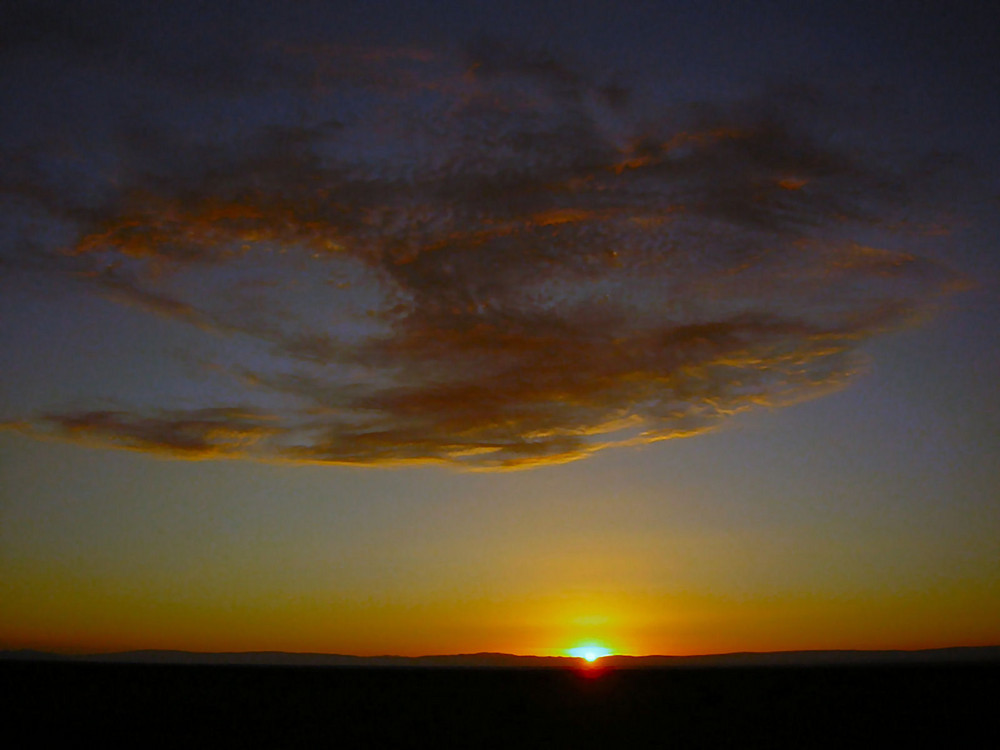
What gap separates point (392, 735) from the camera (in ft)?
89.9

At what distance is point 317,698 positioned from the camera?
148ft

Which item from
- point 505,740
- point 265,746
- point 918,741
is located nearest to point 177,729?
point 265,746

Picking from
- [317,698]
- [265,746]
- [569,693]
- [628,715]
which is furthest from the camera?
[569,693]

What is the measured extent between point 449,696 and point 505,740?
23.1 m

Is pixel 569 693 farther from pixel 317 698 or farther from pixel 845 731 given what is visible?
pixel 845 731

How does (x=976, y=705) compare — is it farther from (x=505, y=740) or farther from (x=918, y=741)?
(x=505, y=740)

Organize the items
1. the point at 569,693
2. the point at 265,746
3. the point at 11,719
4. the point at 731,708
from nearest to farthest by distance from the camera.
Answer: the point at 265,746 → the point at 11,719 → the point at 731,708 → the point at 569,693

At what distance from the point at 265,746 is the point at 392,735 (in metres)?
4.68

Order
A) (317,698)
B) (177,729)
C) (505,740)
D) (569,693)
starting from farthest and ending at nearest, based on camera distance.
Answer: (569,693)
(317,698)
(177,729)
(505,740)

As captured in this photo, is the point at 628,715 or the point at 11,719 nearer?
the point at 11,719

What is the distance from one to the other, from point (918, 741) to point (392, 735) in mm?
16963

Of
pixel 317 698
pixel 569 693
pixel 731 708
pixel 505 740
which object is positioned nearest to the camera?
pixel 505 740

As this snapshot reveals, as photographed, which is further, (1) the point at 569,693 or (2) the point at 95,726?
(1) the point at 569,693

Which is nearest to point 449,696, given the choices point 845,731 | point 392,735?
point 392,735
